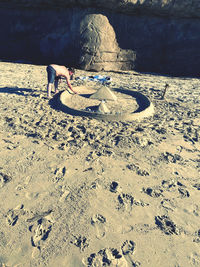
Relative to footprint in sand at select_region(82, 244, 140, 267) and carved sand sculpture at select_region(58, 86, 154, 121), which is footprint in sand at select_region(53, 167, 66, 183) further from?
carved sand sculpture at select_region(58, 86, 154, 121)

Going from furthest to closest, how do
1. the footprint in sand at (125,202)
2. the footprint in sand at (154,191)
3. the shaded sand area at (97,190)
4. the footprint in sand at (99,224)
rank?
the footprint in sand at (154,191)
the footprint in sand at (125,202)
the footprint in sand at (99,224)
the shaded sand area at (97,190)

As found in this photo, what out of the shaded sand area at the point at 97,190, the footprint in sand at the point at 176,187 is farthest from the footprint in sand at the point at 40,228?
the footprint in sand at the point at 176,187

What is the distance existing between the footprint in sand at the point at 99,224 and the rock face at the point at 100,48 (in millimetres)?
7847

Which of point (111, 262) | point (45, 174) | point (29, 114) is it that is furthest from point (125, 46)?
point (111, 262)

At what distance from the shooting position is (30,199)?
2.83 meters

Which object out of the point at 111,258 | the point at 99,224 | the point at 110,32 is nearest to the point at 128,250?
the point at 111,258

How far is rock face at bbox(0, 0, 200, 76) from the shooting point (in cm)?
880

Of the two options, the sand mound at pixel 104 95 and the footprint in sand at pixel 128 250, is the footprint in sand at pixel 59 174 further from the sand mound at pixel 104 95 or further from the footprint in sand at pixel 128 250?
the sand mound at pixel 104 95

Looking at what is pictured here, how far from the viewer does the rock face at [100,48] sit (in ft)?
29.1

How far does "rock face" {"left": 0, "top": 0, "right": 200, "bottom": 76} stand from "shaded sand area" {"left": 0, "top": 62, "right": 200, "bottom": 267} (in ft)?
16.5

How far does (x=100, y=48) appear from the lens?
30.0 ft

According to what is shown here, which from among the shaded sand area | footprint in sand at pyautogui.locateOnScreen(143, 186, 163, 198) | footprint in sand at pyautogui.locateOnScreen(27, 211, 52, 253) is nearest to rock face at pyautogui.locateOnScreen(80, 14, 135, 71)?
the shaded sand area

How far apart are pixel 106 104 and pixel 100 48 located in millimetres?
4431

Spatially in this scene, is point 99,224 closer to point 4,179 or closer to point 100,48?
point 4,179
